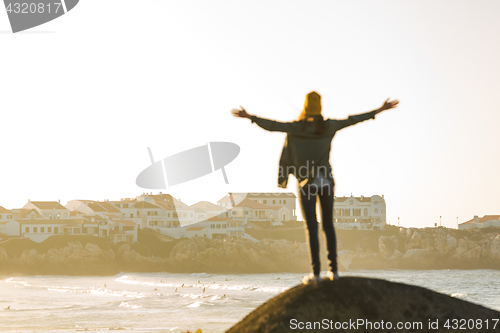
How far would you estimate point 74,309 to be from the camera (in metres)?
56.5

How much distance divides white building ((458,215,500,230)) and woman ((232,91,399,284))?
550 feet

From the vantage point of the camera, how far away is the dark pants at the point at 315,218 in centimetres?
611

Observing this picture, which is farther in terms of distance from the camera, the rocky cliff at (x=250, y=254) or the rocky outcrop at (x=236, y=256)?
the rocky outcrop at (x=236, y=256)

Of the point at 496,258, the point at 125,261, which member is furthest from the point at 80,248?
the point at 496,258

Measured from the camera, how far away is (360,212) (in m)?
150

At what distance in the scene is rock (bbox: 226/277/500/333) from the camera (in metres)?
5.67

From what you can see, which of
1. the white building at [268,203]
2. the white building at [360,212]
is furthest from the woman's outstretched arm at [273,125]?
the white building at [360,212]

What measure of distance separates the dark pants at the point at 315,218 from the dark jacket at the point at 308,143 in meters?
0.15

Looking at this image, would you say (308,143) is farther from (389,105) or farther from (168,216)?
(168,216)

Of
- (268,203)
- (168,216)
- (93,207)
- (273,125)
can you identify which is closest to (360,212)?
(268,203)

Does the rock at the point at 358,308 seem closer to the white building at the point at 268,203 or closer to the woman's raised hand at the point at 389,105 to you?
the woman's raised hand at the point at 389,105

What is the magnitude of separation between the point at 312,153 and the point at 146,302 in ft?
216

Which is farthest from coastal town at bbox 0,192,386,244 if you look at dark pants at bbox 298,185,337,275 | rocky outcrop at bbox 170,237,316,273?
dark pants at bbox 298,185,337,275

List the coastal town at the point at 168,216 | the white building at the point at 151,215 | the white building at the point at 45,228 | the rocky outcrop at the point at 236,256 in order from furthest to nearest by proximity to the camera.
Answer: the white building at the point at 151,215 < the coastal town at the point at 168,216 < the white building at the point at 45,228 < the rocky outcrop at the point at 236,256
